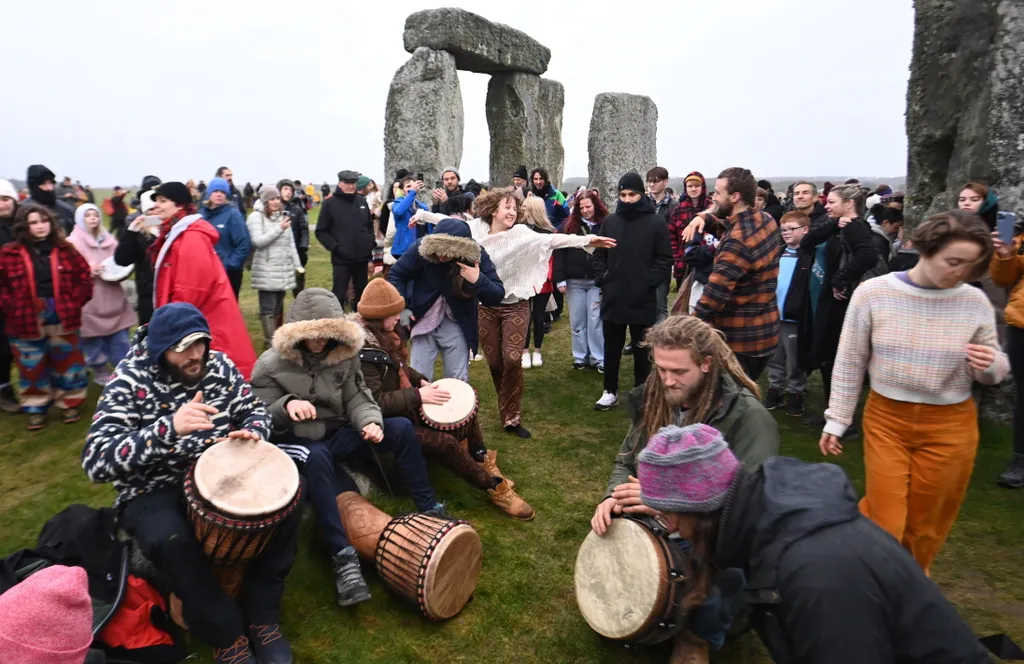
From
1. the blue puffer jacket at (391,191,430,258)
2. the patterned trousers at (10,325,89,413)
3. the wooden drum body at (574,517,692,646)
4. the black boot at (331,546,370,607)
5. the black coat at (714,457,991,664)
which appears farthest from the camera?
the blue puffer jacket at (391,191,430,258)

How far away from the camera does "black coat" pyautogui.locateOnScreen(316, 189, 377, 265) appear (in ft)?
22.8

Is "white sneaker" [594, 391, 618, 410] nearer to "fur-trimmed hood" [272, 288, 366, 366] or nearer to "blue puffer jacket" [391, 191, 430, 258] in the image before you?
"fur-trimmed hood" [272, 288, 366, 366]

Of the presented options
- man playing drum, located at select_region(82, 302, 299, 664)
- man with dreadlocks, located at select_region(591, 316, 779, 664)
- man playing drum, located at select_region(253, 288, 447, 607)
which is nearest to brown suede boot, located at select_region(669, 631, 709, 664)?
man with dreadlocks, located at select_region(591, 316, 779, 664)

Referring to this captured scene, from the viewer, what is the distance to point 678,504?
1.79 meters

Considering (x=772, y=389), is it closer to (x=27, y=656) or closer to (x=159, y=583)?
(x=159, y=583)

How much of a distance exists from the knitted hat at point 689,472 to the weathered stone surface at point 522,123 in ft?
33.6

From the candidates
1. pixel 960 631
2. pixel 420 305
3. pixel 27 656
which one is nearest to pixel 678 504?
pixel 960 631

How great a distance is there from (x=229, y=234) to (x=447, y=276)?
113 inches

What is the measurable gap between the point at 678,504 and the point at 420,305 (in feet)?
8.99

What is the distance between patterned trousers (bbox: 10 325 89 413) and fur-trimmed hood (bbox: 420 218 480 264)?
298cm

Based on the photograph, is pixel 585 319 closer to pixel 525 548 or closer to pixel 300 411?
pixel 525 548

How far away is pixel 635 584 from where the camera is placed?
7.73 feet

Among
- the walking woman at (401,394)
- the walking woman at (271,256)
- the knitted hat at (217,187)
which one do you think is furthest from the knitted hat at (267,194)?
the walking woman at (401,394)

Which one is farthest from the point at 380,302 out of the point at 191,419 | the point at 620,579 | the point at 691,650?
the point at 691,650
